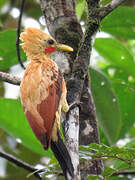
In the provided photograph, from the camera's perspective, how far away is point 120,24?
195 inches

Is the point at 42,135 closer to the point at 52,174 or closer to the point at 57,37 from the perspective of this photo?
the point at 52,174

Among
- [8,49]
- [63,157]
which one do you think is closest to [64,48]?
[8,49]

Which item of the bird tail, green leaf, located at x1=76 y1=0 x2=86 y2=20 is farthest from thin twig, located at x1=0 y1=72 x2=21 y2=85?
green leaf, located at x1=76 y1=0 x2=86 y2=20

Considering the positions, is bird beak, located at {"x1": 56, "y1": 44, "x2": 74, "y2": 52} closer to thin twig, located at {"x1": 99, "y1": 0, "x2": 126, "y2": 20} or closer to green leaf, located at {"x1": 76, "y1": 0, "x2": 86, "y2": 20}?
thin twig, located at {"x1": 99, "y1": 0, "x2": 126, "y2": 20}

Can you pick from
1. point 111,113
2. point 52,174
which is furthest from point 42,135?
point 111,113

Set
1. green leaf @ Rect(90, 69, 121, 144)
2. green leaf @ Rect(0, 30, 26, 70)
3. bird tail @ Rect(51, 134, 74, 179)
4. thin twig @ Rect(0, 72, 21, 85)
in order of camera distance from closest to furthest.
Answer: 1. bird tail @ Rect(51, 134, 74, 179)
2. thin twig @ Rect(0, 72, 21, 85)
3. green leaf @ Rect(90, 69, 121, 144)
4. green leaf @ Rect(0, 30, 26, 70)

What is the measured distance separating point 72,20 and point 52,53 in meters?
0.51

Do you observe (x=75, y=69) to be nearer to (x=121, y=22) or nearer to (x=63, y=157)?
(x=63, y=157)

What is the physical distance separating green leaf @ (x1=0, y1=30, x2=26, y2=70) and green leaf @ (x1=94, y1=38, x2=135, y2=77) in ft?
3.96

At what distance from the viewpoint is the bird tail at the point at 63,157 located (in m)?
2.99

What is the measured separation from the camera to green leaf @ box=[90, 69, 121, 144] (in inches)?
169

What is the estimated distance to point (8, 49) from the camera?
4762 mm

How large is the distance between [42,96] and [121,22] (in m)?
1.86

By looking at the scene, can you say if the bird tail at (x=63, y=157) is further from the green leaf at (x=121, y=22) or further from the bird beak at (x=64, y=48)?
the green leaf at (x=121, y=22)
